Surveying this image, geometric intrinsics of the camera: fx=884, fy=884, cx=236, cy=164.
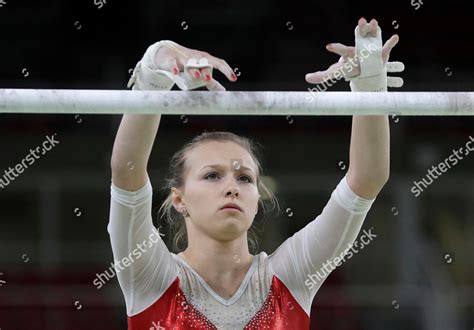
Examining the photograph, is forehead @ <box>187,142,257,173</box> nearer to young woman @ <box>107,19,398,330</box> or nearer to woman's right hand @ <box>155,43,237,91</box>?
young woman @ <box>107,19,398,330</box>

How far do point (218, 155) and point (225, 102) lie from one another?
59cm

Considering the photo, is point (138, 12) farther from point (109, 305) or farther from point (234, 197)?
point (234, 197)

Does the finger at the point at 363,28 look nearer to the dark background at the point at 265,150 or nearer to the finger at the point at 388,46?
the finger at the point at 388,46

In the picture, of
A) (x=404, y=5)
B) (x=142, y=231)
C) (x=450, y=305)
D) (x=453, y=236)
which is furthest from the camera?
(x=404, y=5)

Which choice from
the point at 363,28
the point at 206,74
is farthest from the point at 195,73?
the point at 363,28

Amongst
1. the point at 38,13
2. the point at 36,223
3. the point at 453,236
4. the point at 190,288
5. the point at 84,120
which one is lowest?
the point at 190,288

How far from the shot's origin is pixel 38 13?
316 inches

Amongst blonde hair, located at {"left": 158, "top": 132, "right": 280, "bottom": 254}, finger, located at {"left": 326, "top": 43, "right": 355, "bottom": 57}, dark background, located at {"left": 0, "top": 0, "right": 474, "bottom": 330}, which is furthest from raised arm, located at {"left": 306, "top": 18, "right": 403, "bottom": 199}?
dark background, located at {"left": 0, "top": 0, "right": 474, "bottom": 330}

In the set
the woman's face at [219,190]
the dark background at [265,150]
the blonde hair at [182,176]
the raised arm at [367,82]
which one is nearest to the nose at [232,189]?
the woman's face at [219,190]

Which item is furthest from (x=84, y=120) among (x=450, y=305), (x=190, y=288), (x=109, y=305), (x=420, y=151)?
(x=190, y=288)

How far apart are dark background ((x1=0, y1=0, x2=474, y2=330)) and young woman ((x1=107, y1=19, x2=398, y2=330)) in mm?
3923

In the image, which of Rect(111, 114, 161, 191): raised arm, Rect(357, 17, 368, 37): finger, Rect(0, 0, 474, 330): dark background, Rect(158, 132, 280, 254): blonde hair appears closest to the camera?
Rect(357, 17, 368, 37): finger

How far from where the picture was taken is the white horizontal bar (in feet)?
7.16

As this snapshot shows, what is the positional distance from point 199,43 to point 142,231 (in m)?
5.37
